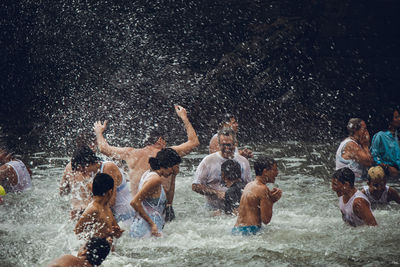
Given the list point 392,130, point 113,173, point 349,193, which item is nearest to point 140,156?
point 113,173

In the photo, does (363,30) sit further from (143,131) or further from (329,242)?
(329,242)

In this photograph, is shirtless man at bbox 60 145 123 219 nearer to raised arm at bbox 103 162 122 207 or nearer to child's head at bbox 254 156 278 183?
raised arm at bbox 103 162 122 207

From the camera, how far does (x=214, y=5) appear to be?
19750mm

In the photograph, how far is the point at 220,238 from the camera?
20.5ft

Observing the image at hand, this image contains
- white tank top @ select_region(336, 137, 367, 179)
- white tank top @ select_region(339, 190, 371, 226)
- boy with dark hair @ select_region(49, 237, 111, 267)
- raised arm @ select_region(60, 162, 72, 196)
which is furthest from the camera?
white tank top @ select_region(336, 137, 367, 179)

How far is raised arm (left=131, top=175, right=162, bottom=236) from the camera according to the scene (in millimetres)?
5703

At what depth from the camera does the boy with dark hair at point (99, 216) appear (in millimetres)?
4785

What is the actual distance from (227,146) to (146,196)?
1.93 metres

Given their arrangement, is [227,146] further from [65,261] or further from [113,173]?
[65,261]

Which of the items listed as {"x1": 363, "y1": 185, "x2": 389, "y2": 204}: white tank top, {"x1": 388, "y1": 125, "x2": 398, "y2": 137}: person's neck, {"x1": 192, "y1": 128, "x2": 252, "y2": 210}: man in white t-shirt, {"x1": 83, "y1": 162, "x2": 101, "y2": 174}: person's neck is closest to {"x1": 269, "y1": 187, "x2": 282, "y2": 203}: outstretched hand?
{"x1": 192, "y1": 128, "x2": 252, "y2": 210}: man in white t-shirt

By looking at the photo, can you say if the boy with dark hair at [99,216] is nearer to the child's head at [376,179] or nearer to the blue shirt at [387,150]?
the child's head at [376,179]

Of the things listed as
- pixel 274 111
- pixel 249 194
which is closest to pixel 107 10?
pixel 274 111

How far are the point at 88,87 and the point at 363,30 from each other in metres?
9.91

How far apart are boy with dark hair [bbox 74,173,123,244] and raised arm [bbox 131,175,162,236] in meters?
0.78
